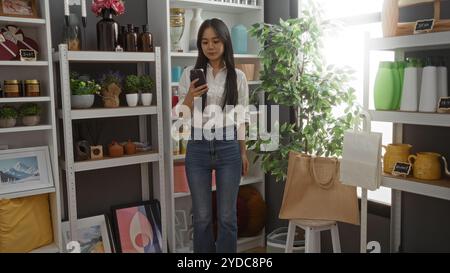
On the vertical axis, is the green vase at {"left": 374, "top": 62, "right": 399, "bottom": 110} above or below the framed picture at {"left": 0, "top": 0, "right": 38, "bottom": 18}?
below

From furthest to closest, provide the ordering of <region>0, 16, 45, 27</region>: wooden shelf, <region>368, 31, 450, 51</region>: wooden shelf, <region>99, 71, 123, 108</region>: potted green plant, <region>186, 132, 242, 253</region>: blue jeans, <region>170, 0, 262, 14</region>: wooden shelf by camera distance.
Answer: <region>170, 0, 262, 14</region>: wooden shelf → <region>99, 71, 123, 108</region>: potted green plant → <region>186, 132, 242, 253</region>: blue jeans → <region>0, 16, 45, 27</region>: wooden shelf → <region>368, 31, 450, 51</region>: wooden shelf

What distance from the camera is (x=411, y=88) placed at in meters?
2.00

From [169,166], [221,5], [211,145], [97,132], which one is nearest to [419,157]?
[211,145]

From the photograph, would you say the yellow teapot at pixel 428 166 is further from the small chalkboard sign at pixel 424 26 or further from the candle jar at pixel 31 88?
the candle jar at pixel 31 88

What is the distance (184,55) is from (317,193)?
1.19 m

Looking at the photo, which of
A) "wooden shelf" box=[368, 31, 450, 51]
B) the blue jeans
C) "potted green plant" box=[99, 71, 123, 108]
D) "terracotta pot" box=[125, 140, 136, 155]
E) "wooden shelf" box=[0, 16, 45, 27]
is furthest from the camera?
"terracotta pot" box=[125, 140, 136, 155]

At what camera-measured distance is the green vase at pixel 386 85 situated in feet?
6.75

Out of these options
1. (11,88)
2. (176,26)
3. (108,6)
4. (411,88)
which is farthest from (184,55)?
(411,88)

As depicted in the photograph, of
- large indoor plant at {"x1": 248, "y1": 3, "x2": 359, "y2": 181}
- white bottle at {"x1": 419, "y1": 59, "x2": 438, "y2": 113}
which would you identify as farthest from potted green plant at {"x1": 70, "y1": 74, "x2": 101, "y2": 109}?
white bottle at {"x1": 419, "y1": 59, "x2": 438, "y2": 113}

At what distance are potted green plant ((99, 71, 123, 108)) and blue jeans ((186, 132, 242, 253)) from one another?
0.57 metres

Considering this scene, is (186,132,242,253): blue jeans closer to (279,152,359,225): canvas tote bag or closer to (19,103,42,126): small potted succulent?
(279,152,359,225): canvas tote bag

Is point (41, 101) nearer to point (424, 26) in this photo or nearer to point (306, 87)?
point (306, 87)

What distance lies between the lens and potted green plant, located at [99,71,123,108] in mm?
2596

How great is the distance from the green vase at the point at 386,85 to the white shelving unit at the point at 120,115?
127cm
